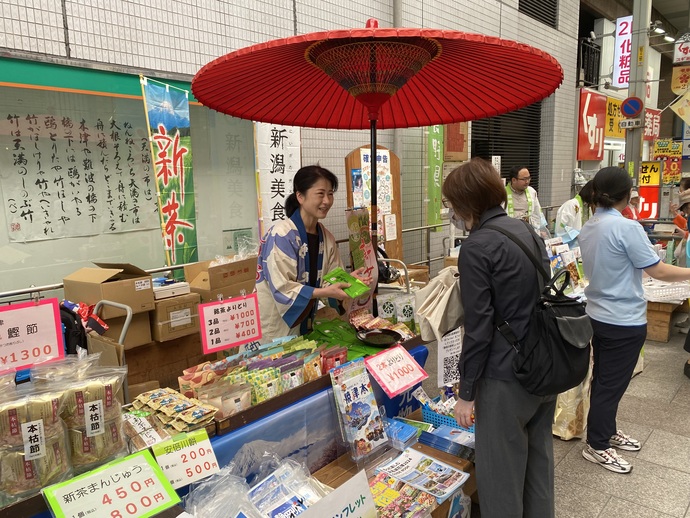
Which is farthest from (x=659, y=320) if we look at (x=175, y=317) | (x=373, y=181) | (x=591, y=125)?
(x=591, y=125)

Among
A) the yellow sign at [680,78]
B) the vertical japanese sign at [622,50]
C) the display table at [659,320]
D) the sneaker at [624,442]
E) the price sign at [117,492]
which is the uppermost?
the vertical japanese sign at [622,50]

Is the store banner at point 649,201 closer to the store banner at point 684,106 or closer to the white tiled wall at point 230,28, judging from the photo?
the store banner at point 684,106

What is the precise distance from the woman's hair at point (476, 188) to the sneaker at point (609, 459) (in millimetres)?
2247

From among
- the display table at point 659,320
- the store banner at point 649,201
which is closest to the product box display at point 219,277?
the display table at point 659,320

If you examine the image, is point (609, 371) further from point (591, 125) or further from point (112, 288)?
point (591, 125)

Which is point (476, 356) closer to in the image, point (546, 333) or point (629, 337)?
point (546, 333)

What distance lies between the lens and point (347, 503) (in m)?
1.53

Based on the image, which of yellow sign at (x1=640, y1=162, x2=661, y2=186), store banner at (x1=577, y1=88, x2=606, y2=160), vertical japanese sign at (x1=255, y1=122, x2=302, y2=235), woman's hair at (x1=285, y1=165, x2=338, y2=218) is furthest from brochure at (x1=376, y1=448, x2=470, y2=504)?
store banner at (x1=577, y1=88, x2=606, y2=160)

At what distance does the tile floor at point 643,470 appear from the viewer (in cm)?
276

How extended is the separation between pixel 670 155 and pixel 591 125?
6092 millimetres

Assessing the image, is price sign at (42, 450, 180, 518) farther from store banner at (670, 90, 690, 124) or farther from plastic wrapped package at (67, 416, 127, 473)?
store banner at (670, 90, 690, 124)

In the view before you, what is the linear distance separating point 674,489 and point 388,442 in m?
1.94

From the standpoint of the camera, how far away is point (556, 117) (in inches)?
428

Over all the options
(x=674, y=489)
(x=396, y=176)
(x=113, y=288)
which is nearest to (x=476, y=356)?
(x=674, y=489)
